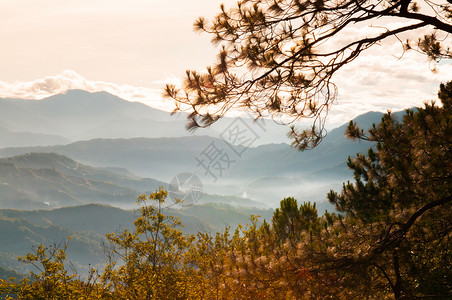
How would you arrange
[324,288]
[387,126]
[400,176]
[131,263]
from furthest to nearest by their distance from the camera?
[131,263], [387,126], [400,176], [324,288]

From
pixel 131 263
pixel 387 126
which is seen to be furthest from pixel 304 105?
pixel 131 263

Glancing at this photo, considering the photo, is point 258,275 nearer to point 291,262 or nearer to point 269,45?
point 291,262

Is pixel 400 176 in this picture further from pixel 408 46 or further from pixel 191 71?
pixel 191 71

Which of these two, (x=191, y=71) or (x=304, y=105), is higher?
(x=191, y=71)

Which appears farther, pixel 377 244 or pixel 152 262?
pixel 152 262

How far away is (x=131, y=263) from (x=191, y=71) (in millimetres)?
7660

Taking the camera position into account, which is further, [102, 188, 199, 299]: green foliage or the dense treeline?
[102, 188, 199, 299]: green foliage

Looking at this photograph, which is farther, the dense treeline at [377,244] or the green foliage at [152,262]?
the green foliage at [152,262]

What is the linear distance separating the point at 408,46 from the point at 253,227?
32.8ft

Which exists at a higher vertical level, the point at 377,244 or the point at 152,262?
the point at 152,262

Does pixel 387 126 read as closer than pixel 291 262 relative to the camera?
No

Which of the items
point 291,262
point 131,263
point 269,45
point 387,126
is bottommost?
point 291,262

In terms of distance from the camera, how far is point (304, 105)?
8.43 m

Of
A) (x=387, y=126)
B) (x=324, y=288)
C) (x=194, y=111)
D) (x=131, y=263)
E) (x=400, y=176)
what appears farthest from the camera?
(x=131, y=263)
